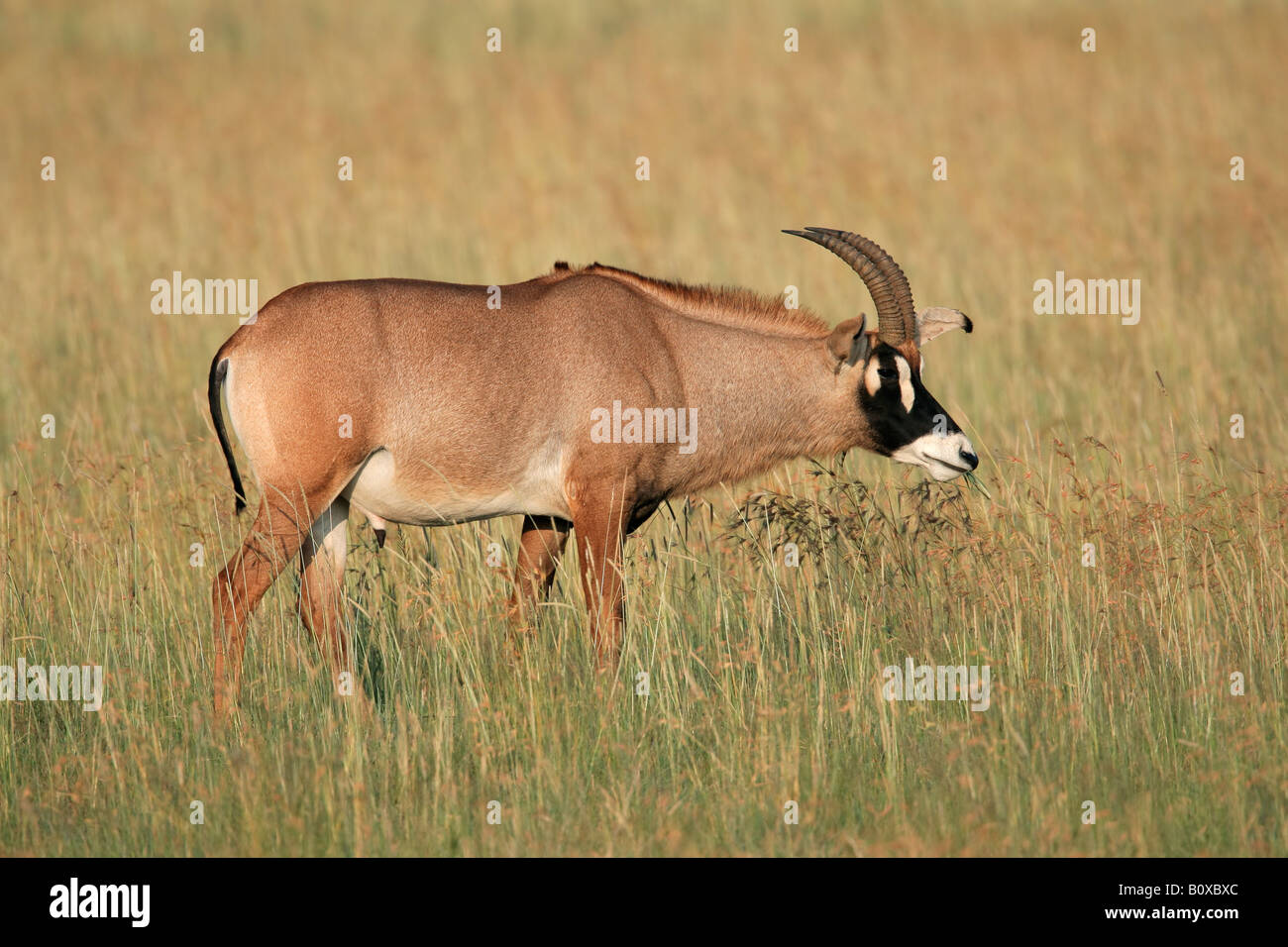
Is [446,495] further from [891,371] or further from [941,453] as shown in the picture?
[941,453]

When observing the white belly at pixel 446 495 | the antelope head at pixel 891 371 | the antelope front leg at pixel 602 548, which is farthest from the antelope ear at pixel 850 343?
the white belly at pixel 446 495

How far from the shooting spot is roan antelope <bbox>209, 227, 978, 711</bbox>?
7.65 metres

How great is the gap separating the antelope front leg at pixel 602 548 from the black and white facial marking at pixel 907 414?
1.64 metres

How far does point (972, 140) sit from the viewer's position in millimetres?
21672

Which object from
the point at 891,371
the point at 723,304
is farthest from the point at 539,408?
the point at 891,371

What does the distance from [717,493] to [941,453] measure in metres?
2.90

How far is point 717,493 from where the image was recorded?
11.3 metres

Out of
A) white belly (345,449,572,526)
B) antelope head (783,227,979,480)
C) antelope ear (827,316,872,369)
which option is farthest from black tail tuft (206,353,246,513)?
antelope ear (827,316,872,369)

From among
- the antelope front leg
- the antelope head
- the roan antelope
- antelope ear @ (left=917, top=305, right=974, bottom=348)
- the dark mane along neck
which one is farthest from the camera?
antelope ear @ (left=917, top=305, right=974, bottom=348)

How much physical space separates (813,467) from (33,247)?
11453 mm

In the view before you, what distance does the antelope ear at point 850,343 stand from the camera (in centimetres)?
859

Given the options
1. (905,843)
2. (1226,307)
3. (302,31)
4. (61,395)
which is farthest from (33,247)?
(905,843)

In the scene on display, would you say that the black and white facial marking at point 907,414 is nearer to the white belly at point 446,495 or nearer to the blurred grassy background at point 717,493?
the blurred grassy background at point 717,493

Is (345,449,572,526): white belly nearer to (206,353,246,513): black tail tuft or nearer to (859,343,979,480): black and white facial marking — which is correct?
(206,353,246,513): black tail tuft
